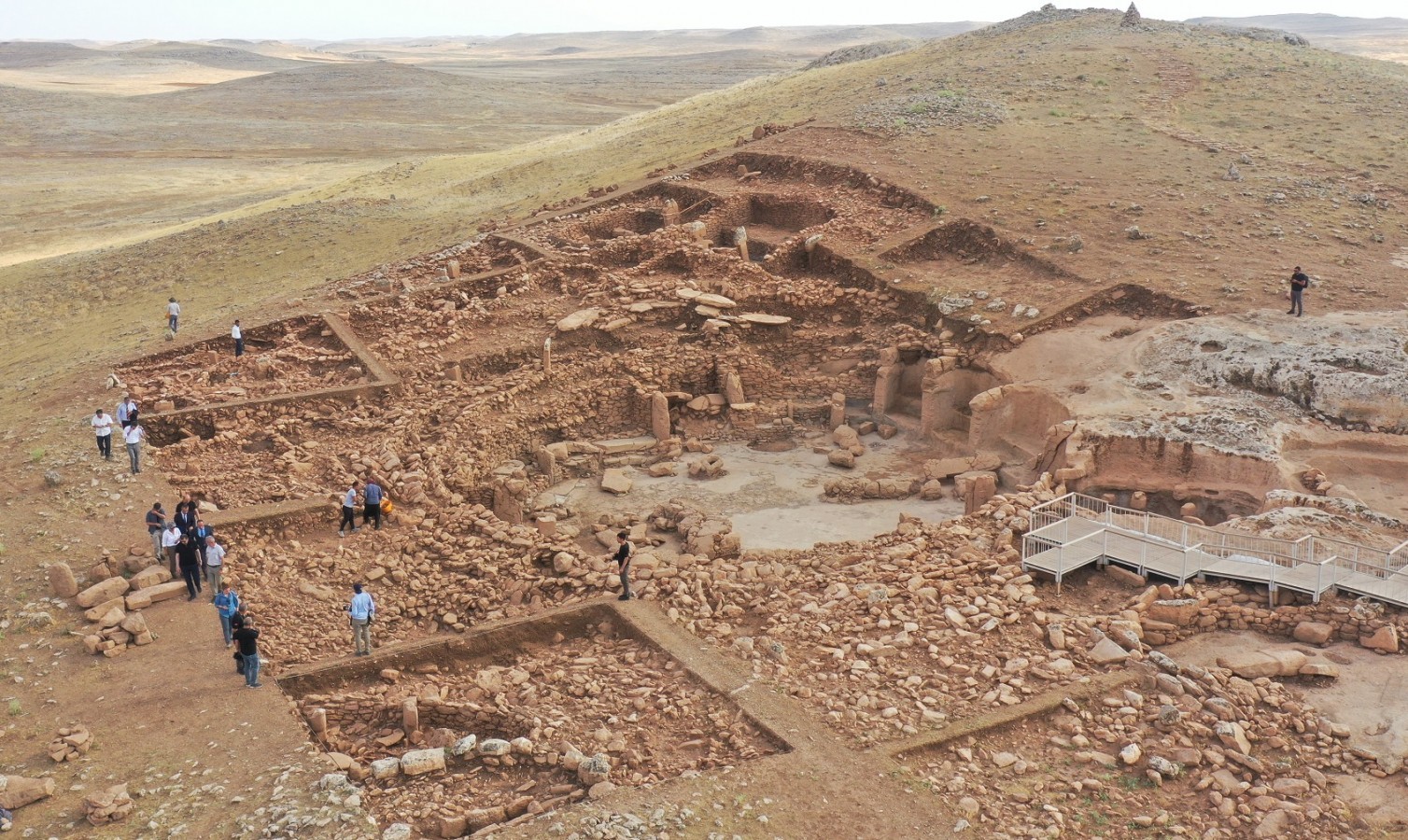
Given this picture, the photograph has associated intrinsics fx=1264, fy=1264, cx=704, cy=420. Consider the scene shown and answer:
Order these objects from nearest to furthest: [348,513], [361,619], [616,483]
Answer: [361,619] → [348,513] → [616,483]

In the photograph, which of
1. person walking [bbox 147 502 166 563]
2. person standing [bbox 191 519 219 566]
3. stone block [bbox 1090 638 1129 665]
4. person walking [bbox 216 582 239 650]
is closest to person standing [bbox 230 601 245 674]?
person walking [bbox 216 582 239 650]

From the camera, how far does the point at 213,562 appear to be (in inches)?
586

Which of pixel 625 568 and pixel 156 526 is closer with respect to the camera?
pixel 625 568

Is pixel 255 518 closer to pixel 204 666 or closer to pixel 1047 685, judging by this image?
pixel 204 666

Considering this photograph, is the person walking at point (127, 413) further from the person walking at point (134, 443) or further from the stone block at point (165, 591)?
the stone block at point (165, 591)

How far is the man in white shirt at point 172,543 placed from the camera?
14938 mm

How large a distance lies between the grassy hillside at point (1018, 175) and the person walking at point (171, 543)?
971 centimetres

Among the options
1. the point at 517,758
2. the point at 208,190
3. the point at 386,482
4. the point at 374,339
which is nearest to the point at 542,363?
the point at 374,339

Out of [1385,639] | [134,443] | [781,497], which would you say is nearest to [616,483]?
[781,497]

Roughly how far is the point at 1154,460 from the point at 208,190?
47900 mm

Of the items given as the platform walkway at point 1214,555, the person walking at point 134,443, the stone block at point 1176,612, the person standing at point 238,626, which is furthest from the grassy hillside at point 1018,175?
the person standing at point 238,626

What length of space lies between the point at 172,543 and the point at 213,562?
55 cm

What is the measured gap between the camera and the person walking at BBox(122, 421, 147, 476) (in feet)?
58.7

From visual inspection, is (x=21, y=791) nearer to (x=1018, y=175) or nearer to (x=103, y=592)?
(x=103, y=592)
